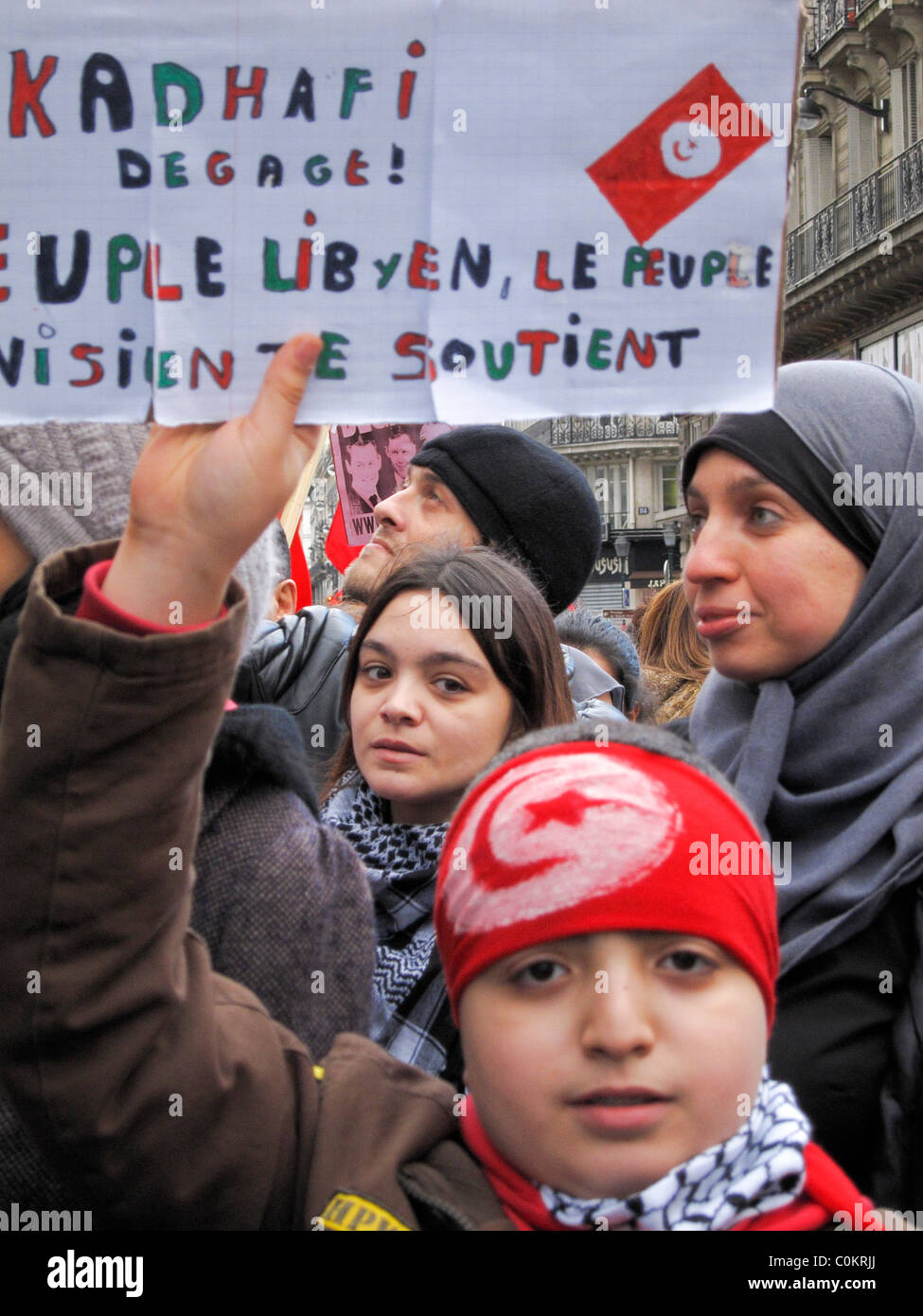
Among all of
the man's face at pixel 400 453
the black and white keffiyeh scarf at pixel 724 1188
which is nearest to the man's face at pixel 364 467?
the man's face at pixel 400 453

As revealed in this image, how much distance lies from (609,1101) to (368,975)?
53cm

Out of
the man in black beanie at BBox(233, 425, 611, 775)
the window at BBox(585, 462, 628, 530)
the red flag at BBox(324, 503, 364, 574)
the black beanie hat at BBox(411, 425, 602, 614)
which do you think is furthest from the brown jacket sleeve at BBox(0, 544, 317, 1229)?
the window at BBox(585, 462, 628, 530)

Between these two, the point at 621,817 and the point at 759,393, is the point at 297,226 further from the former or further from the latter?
the point at 621,817

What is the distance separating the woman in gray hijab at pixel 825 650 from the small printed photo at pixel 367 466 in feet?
11.3

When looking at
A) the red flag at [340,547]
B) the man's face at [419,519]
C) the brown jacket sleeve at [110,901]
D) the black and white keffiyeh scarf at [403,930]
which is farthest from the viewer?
the red flag at [340,547]

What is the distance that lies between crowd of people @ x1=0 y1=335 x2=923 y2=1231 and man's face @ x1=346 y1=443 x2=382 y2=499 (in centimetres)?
374

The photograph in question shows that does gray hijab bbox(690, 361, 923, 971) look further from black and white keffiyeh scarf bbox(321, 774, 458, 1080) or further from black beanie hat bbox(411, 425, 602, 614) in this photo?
black beanie hat bbox(411, 425, 602, 614)

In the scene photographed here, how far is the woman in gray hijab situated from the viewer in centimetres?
211

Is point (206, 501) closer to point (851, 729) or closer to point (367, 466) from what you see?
point (851, 729)

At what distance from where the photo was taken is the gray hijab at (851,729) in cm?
214

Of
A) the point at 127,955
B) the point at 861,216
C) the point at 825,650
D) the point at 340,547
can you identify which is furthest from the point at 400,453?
the point at 861,216

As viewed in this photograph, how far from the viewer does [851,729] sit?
2.28 metres

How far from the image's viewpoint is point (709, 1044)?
Result: 1508 mm

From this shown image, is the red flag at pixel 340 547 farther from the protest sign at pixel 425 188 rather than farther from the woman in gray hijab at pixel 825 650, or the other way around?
the protest sign at pixel 425 188
